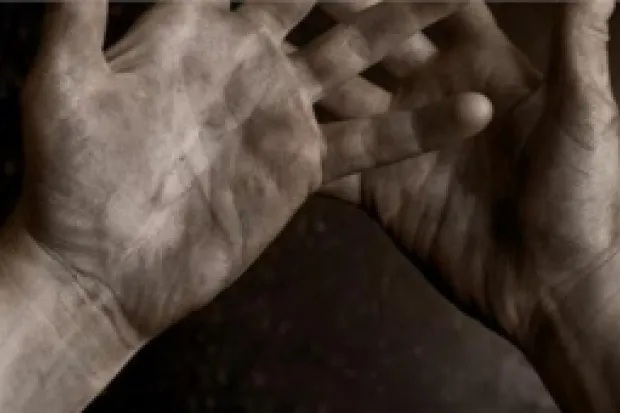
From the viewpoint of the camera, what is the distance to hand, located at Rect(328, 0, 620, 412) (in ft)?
2.06

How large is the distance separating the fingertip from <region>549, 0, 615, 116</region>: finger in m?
0.07

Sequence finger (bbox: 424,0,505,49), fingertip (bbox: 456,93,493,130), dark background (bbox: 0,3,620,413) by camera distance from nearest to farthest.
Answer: fingertip (bbox: 456,93,493,130), finger (bbox: 424,0,505,49), dark background (bbox: 0,3,620,413)

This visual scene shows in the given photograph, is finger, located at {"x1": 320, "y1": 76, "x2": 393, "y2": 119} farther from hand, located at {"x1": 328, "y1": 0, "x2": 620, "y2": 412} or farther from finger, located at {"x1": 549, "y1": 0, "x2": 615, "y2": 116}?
finger, located at {"x1": 549, "y1": 0, "x2": 615, "y2": 116}

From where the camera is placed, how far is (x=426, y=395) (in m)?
1.00

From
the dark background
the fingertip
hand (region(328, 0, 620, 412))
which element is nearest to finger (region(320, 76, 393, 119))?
hand (region(328, 0, 620, 412))

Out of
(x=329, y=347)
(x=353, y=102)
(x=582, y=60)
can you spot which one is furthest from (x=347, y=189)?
Result: (x=329, y=347)

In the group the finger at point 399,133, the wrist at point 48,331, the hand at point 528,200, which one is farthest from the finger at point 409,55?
the wrist at point 48,331

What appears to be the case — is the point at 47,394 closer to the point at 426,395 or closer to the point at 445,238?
the point at 445,238

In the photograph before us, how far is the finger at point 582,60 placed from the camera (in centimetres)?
62

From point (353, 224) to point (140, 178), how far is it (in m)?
0.41

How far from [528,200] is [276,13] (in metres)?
0.21

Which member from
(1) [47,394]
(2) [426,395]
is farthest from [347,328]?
(1) [47,394]

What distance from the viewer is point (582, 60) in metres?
0.62

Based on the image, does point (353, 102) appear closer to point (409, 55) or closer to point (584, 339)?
point (409, 55)
